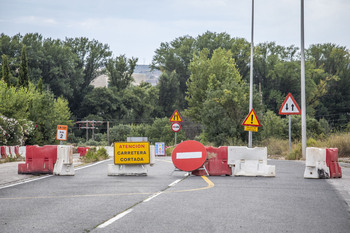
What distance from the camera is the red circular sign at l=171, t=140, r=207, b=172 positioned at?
653 inches

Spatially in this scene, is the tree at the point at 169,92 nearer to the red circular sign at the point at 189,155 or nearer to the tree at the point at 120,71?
the tree at the point at 120,71

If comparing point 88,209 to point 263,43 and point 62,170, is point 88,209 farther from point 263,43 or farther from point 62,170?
point 263,43

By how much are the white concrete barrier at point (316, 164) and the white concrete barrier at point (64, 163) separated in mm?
7064

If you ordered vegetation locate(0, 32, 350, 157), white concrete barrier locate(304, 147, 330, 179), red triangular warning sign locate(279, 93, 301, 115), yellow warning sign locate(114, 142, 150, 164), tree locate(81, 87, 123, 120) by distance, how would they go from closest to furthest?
white concrete barrier locate(304, 147, 330, 179), yellow warning sign locate(114, 142, 150, 164), red triangular warning sign locate(279, 93, 301, 115), vegetation locate(0, 32, 350, 157), tree locate(81, 87, 123, 120)

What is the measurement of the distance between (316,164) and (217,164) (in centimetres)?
291

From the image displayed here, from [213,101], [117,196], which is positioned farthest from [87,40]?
[117,196]

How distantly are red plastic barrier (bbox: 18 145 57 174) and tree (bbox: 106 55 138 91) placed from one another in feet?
256

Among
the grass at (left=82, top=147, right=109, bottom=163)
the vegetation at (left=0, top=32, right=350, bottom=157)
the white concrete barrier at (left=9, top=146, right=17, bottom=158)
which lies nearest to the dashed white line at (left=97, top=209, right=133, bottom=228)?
the grass at (left=82, top=147, right=109, bottom=163)

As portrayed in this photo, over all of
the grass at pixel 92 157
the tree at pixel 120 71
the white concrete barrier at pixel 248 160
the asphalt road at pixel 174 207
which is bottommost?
the grass at pixel 92 157

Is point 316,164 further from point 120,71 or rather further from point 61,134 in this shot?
point 120,71

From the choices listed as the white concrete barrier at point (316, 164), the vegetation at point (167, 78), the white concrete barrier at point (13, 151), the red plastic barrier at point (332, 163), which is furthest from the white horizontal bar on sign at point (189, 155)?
the vegetation at point (167, 78)

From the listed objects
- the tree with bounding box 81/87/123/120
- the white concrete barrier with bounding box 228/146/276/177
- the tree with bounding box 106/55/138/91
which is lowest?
the white concrete barrier with bounding box 228/146/276/177

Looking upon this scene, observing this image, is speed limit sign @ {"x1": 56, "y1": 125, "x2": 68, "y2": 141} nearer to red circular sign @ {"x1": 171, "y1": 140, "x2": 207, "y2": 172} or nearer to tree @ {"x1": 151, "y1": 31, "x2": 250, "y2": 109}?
red circular sign @ {"x1": 171, "y1": 140, "x2": 207, "y2": 172}

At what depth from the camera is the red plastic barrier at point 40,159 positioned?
17.2 metres
